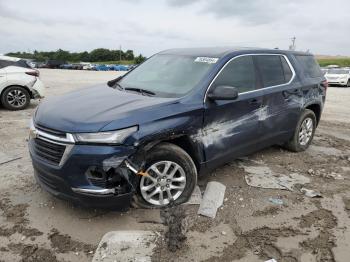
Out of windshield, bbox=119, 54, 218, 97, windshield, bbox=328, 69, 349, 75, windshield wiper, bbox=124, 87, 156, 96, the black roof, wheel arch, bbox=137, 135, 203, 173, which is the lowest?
windshield, bbox=328, 69, 349, 75

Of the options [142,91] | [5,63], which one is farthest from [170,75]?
[5,63]

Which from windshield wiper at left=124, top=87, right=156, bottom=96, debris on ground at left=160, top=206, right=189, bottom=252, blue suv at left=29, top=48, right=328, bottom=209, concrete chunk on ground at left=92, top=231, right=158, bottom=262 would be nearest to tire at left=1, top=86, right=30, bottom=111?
blue suv at left=29, top=48, right=328, bottom=209

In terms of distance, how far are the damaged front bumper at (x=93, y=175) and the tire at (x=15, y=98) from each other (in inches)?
269

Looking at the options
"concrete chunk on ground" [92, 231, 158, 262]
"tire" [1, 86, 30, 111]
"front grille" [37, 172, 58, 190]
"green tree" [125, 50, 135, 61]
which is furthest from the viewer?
"green tree" [125, 50, 135, 61]

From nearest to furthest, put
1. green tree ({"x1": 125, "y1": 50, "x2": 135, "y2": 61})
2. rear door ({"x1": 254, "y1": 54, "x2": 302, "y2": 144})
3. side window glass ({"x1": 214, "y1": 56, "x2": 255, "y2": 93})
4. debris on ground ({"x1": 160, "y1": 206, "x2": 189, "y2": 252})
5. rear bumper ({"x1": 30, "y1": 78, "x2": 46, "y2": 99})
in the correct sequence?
1. debris on ground ({"x1": 160, "y1": 206, "x2": 189, "y2": 252})
2. side window glass ({"x1": 214, "y1": 56, "x2": 255, "y2": 93})
3. rear door ({"x1": 254, "y1": 54, "x2": 302, "y2": 144})
4. rear bumper ({"x1": 30, "y1": 78, "x2": 46, "y2": 99})
5. green tree ({"x1": 125, "y1": 50, "x2": 135, "y2": 61})

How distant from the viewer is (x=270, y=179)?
499cm

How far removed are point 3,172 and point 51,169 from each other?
187 centimetres

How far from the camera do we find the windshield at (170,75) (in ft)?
14.0

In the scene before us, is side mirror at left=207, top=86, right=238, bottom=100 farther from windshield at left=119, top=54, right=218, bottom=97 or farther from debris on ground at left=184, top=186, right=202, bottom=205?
debris on ground at left=184, top=186, right=202, bottom=205

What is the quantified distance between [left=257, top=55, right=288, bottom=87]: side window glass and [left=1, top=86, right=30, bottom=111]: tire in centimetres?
708

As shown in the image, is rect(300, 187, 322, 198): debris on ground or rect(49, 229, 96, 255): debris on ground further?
rect(300, 187, 322, 198): debris on ground

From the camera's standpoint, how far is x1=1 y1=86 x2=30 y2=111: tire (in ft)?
31.4

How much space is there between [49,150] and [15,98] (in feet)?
22.8

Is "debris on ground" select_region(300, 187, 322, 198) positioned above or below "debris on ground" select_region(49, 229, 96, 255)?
above
